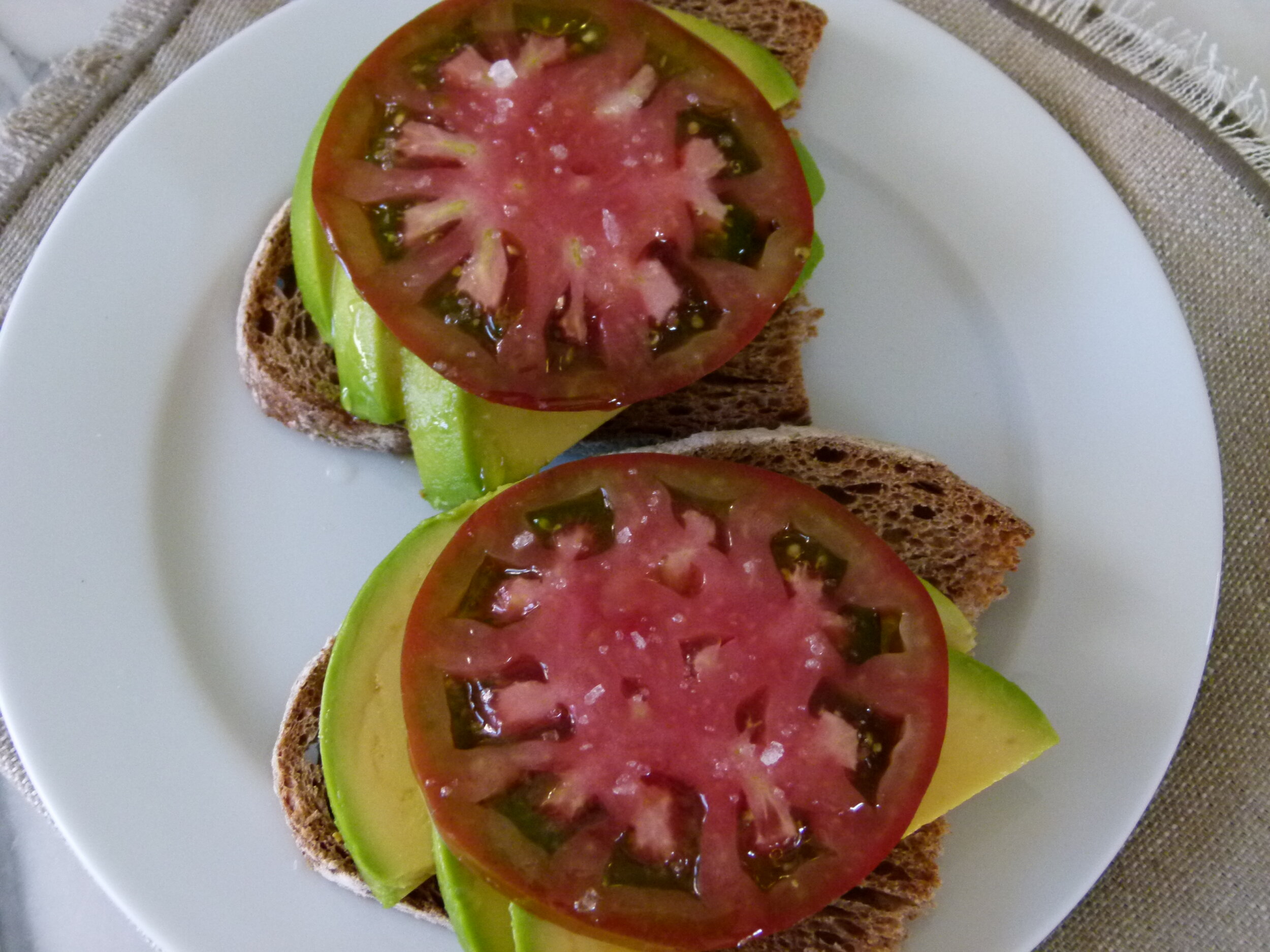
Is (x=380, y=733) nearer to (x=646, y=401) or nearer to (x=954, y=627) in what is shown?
(x=646, y=401)

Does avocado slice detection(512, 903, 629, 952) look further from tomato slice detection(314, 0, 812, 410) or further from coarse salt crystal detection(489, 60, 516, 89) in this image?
coarse salt crystal detection(489, 60, 516, 89)

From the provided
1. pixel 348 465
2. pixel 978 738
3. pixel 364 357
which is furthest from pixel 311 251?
pixel 978 738

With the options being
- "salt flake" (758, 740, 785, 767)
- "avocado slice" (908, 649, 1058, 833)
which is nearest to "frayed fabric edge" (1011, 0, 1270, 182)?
"avocado slice" (908, 649, 1058, 833)

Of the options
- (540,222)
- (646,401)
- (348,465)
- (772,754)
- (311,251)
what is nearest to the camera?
(772,754)

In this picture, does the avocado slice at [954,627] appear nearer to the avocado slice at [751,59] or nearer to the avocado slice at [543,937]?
the avocado slice at [543,937]

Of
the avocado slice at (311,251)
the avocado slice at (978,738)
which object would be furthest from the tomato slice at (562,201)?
the avocado slice at (978,738)
